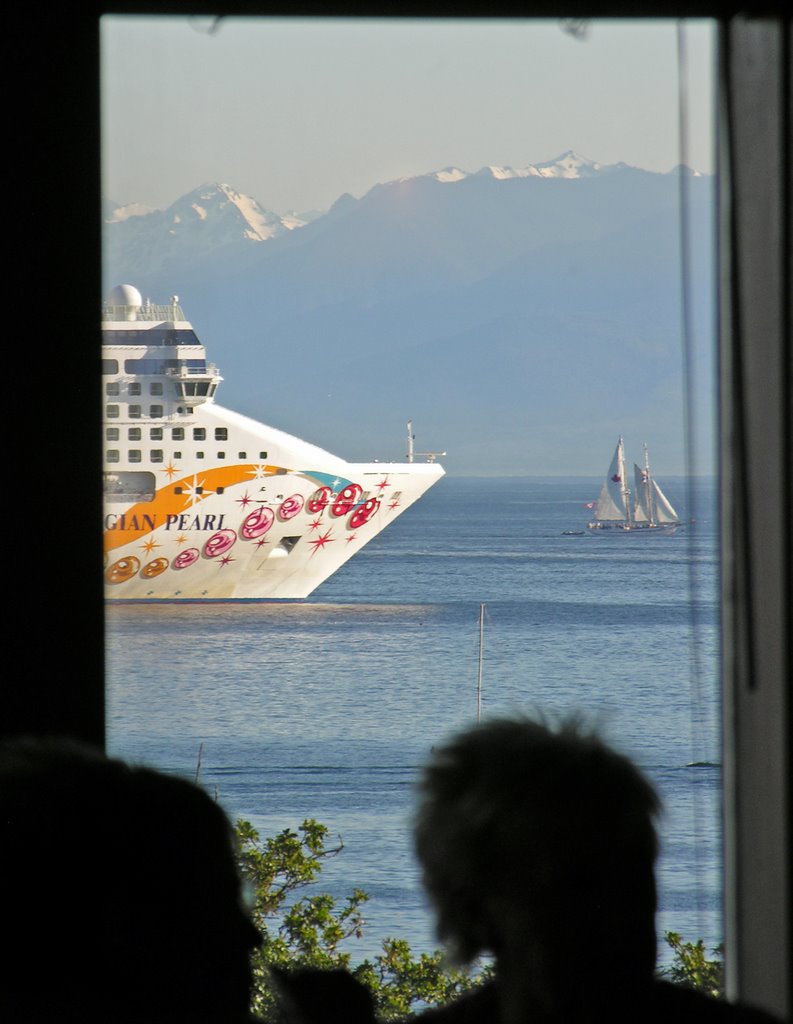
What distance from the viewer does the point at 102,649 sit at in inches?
32.1

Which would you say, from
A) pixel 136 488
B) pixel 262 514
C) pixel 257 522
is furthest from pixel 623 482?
pixel 136 488

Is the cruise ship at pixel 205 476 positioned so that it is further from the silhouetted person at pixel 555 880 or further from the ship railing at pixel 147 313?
the silhouetted person at pixel 555 880

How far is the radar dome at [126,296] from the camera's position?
13633mm

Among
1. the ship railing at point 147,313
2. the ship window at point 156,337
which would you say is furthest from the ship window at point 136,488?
the ship railing at point 147,313

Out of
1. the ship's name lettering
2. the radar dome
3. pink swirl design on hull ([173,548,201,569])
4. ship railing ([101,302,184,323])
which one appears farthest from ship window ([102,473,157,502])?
the radar dome

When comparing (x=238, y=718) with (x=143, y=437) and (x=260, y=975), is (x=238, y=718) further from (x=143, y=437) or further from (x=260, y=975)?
(x=260, y=975)

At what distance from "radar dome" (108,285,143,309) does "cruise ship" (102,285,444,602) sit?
1.25m

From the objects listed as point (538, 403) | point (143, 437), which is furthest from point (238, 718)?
point (538, 403)

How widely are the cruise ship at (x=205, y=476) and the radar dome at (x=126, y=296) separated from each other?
4.11 feet

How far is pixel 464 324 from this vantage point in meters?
29.2

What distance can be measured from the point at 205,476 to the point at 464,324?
14.2 m

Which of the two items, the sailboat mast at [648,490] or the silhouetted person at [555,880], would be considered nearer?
the silhouetted person at [555,880]

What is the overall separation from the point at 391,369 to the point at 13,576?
28743 mm

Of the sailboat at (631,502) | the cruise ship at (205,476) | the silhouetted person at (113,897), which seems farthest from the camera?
the sailboat at (631,502)
